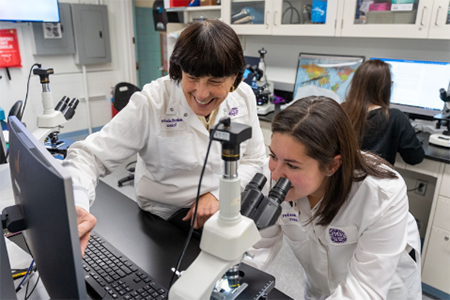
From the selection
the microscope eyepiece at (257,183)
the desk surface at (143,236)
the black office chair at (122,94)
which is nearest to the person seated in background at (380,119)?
the desk surface at (143,236)

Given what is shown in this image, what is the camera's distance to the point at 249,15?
290 cm

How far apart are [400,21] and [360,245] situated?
1.78m

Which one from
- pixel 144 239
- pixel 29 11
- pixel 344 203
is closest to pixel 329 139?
pixel 344 203

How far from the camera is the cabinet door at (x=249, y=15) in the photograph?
2.75m

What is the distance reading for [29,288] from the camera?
936 millimetres

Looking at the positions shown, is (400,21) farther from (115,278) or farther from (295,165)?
(115,278)

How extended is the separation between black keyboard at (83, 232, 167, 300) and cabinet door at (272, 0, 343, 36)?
2.15m

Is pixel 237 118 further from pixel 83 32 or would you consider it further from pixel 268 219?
pixel 83 32

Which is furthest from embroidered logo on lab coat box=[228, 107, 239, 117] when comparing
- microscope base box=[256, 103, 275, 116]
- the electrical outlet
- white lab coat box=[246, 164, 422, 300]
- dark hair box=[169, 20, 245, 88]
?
the electrical outlet

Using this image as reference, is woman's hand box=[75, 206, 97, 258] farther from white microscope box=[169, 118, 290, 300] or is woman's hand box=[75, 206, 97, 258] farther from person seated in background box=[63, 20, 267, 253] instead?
white microscope box=[169, 118, 290, 300]

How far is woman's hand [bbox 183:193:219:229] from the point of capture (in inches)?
44.0

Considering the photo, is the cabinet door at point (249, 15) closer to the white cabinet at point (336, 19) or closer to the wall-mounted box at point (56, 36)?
the white cabinet at point (336, 19)

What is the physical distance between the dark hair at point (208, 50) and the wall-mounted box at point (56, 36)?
360 cm

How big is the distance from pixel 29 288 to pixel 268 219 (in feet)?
2.39
